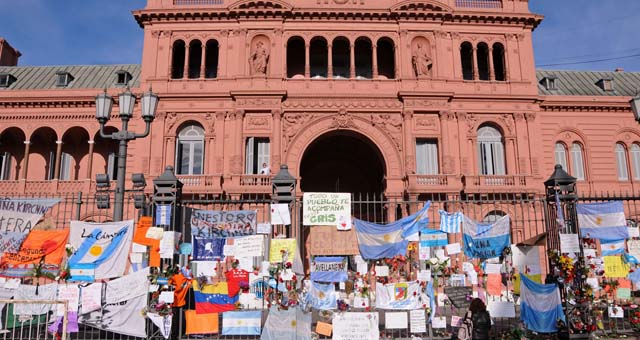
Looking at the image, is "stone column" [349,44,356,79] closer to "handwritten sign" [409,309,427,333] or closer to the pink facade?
the pink facade

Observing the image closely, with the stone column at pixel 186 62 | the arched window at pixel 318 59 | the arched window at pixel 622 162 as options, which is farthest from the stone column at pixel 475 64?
the stone column at pixel 186 62

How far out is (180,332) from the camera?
11453 millimetres

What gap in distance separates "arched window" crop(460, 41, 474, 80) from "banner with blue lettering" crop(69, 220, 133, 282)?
23955 mm

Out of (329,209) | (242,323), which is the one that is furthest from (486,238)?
(242,323)

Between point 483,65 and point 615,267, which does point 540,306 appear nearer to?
point 615,267

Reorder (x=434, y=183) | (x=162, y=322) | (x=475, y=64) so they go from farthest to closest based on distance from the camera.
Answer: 1. (x=475, y=64)
2. (x=434, y=183)
3. (x=162, y=322)

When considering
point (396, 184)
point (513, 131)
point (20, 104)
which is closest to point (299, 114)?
point (396, 184)

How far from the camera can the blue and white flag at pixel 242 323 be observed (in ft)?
37.7

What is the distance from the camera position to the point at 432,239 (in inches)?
516

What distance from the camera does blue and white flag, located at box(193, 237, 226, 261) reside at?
12867 mm

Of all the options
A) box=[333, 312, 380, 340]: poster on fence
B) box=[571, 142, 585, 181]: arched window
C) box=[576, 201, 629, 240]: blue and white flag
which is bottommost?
box=[333, 312, 380, 340]: poster on fence

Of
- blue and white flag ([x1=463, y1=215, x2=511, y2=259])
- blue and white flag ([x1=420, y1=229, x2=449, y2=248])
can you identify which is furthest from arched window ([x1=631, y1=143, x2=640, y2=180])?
blue and white flag ([x1=420, y1=229, x2=449, y2=248])

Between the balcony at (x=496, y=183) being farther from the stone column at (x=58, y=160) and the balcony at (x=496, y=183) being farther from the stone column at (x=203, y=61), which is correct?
the stone column at (x=58, y=160)

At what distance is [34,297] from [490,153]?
948 inches
